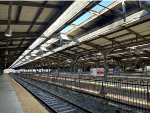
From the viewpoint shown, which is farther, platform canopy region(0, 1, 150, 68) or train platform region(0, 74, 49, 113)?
platform canopy region(0, 1, 150, 68)

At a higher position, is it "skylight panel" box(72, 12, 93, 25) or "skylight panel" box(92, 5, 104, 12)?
"skylight panel" box(92, 5, 104, 12)

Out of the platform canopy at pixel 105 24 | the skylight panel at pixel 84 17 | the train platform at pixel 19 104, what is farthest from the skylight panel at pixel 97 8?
the train platform at pixel 19 104

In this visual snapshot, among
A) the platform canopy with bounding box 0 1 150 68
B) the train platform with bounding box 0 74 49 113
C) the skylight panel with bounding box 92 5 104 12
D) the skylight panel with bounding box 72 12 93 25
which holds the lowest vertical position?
the train platform with bounding box 0 74 49 113

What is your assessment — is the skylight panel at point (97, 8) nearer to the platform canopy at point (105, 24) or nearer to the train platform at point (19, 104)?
the platform canopy at point (105, 24)

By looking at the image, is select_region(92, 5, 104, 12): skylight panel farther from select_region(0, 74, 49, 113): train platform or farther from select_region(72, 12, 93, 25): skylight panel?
select_region(0, 74, 49, 113): train platform

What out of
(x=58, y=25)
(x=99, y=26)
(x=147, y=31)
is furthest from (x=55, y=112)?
(x=147, y=31)

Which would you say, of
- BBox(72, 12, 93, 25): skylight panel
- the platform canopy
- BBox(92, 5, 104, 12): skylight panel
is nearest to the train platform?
the platform canopy

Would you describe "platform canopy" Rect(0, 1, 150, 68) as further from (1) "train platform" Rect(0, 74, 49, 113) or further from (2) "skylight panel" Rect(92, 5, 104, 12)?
(1) "train platform" Rect(0, 74, 49, 113)

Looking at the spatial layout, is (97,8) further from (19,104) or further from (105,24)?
(19,104)

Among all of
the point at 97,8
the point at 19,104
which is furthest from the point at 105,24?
the point at 19,104

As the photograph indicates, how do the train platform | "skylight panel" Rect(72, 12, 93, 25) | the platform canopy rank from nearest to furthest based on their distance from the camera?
the train platform < the platform canopy < "skylight panel" Rect(72, 12, 93, 25)

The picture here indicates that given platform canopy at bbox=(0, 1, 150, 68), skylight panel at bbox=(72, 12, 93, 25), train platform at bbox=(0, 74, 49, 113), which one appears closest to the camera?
train platform at bbox=(0, 74, 49, 113)

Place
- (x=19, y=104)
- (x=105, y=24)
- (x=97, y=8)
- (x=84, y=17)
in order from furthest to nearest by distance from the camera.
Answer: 1. (x=105, y=24)
2. (x=84, y=17)
3. (x=97, y=8)
4. (x=19, y=104)

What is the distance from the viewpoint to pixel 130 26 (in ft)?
53.4
